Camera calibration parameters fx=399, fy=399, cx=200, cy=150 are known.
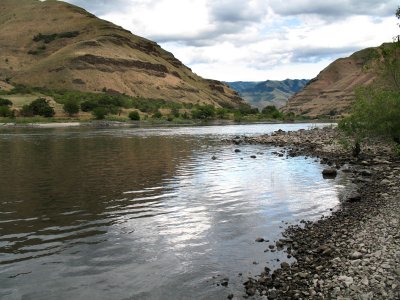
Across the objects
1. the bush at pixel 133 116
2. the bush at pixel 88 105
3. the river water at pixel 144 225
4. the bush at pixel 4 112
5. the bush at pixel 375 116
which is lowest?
the river water at pixel 144 225

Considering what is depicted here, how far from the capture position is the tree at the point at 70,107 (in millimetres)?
143750

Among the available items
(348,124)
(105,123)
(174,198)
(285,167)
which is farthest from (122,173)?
(105,123)

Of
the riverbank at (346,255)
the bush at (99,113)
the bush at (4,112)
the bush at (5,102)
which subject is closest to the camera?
the riverbank at (346,255)

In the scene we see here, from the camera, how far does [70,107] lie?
144 meters

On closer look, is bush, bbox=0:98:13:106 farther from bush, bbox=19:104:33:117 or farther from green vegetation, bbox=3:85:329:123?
bush, bbox=19:104:33:117

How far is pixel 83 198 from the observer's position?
76.4ft

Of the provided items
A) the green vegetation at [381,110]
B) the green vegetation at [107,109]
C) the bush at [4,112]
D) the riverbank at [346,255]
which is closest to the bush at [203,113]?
the green vegetation at [107,109]

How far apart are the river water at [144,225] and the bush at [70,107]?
113m

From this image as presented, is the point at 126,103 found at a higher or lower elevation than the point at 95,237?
higher

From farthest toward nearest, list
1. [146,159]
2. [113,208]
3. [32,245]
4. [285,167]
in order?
1. [146,159]
2. [285,167]
3. [113,208]
4. [32,245]

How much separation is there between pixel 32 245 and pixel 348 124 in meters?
30.6

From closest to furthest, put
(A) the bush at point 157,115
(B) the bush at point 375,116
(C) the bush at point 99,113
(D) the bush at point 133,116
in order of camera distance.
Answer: (B) the bush at point 375,116, (C) the bush at point 99,113, (D) the bush at point 133,116, (A) the bush at point 157,115

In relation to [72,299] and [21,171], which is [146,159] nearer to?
[21,171]

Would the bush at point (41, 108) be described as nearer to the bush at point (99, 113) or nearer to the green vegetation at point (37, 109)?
the green vegetation at point (37, 109)
